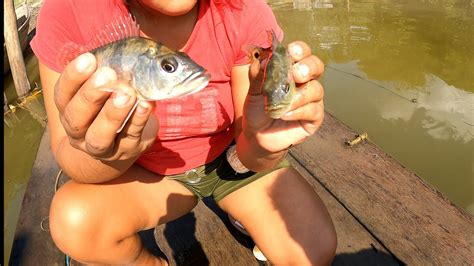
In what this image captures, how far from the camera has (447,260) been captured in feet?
8.80

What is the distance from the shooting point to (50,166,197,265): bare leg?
2273mm

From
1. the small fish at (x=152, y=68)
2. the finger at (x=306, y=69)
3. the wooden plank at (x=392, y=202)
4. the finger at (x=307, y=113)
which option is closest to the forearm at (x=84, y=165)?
the small fish at (x=152, y=68)

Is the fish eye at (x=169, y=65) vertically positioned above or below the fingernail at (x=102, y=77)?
below

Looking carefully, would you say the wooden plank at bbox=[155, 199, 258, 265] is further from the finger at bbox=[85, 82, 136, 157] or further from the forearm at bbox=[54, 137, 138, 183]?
the finger at bbox=[85, 82, 136, 157]

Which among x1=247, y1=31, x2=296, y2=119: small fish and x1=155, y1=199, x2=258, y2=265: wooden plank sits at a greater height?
x1=247, y1=31, x2=296, y2=119: small fish

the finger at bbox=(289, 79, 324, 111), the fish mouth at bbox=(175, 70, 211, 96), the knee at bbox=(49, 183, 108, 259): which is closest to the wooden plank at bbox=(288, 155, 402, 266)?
the finger at bbox=(289, 79, 324, 111)

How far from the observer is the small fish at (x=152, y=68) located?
1.67 metres

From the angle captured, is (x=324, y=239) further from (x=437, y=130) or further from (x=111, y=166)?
(x=437, y=130)

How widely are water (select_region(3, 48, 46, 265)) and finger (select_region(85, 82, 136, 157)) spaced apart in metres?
4.37

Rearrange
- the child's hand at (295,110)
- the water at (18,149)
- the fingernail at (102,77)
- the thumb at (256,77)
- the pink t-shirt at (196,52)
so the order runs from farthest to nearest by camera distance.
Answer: the water at (18,149) < the pink t-shirt at (196,52) < the thumb at (256,77) < the child's hand at (295,110) < the fingernail at (102,77)

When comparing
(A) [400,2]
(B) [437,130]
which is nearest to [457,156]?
(B) [437,130]

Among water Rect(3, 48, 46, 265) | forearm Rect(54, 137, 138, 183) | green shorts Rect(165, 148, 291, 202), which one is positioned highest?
forearm Rect(54, 137, 138, 183)

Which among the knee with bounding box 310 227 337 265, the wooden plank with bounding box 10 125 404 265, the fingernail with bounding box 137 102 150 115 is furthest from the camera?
the wooden plank with bounding box 10 125 404 265

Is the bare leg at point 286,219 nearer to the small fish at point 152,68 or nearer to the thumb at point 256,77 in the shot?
the thumb at point 256,77
